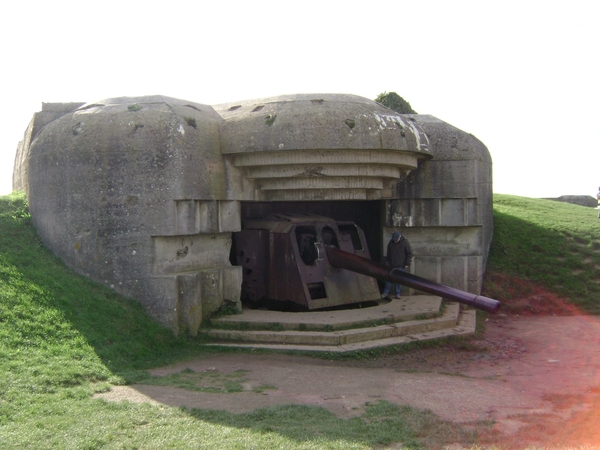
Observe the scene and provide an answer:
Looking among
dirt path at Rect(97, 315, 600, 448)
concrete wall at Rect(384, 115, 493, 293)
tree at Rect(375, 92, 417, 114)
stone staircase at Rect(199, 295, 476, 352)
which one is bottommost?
dirt path at Rect(97, 315, 600, 448)

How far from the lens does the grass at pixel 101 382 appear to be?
13.0 feet

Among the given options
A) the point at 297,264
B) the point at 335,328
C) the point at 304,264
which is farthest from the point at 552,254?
the point at 335,328

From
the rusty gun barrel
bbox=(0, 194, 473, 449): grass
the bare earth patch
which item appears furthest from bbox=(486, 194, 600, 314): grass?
bbox=(0, 194, 473, 449): grass

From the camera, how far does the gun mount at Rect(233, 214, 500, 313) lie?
8094 mm

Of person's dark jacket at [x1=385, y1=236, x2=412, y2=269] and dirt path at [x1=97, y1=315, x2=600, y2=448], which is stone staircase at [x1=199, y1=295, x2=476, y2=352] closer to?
dirt path at [x1=97, y1=315, x2=600, y2=448]

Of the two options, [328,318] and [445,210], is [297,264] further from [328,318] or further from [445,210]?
[445,210]

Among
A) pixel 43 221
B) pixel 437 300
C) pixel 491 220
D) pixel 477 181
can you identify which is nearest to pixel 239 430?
pixel 43 221

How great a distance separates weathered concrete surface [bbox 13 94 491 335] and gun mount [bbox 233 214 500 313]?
492 millimetres

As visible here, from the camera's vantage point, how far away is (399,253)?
8.99 meters

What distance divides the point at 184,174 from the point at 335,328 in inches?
104

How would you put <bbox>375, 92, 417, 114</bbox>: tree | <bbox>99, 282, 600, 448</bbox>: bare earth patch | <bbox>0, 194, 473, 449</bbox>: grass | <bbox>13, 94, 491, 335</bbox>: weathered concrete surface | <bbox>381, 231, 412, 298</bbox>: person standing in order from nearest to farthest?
<bbox>0, 194, 473, 449</bbox>: grass
<bbox>99, 282, 600, 448</bbox>: bare earth patch
<bbox>13, 94, 491, 335</bbox>: weathered concrete surface
<bbox>381, 231, 412, 298</bbox>: person standing
<bbox>375, 92, 417, 114</bbox>: tree

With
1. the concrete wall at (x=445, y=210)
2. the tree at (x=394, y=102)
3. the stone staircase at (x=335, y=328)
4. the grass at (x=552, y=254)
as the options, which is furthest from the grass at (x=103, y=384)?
the tree at (x=394, y=102)

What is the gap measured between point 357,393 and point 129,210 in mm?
3638

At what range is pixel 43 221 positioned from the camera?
25.2 ft
